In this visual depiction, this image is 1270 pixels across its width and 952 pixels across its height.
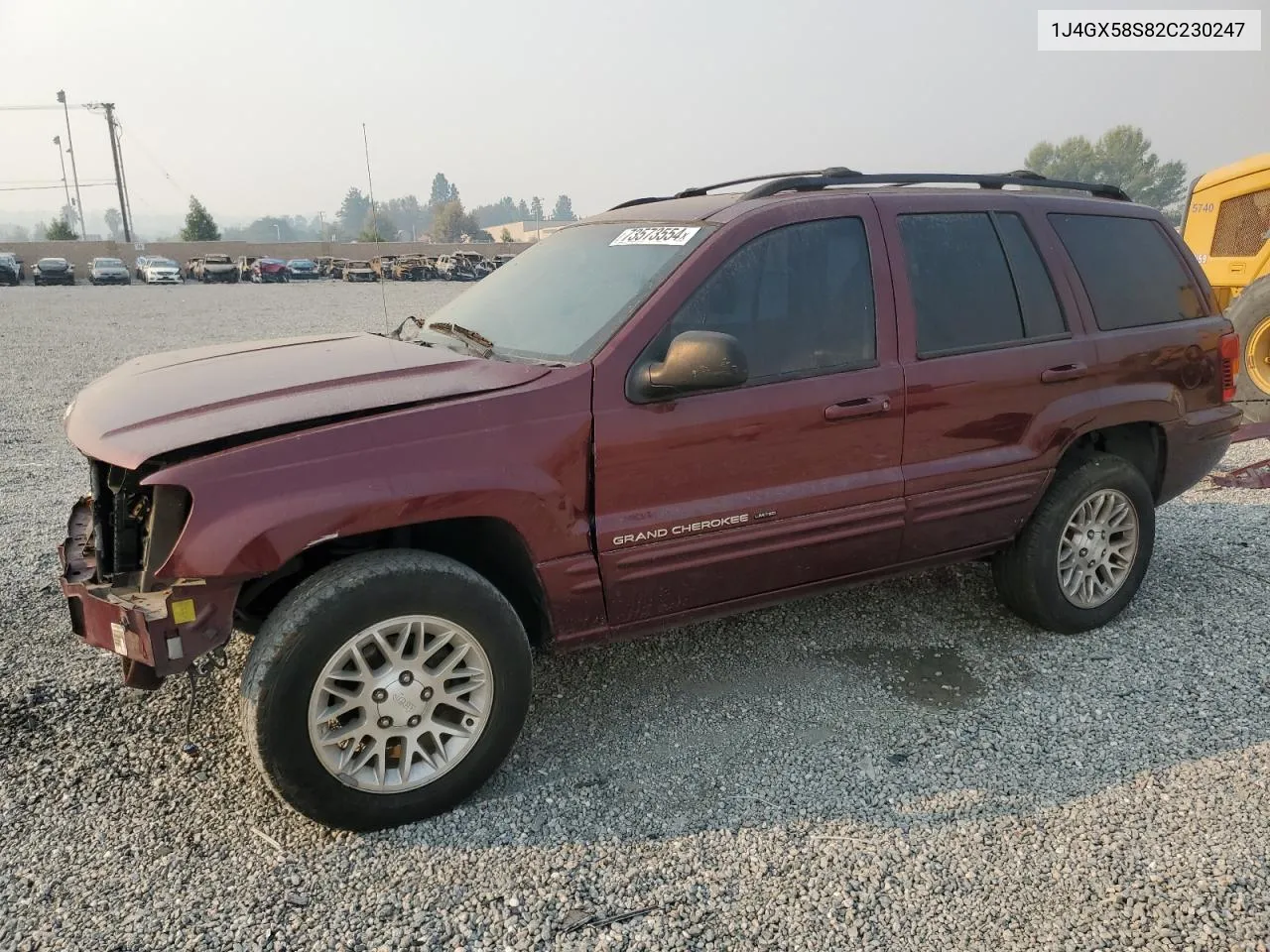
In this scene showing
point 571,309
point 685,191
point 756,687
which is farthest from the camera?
point 685,191

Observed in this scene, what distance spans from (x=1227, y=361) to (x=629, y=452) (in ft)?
10.4

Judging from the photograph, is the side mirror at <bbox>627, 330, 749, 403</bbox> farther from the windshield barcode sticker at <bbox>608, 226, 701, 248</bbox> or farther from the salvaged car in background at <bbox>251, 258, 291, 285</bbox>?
the salvaged car in background at <bbox>251, 258, 291, 285</bbox>

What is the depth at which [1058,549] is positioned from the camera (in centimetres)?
396

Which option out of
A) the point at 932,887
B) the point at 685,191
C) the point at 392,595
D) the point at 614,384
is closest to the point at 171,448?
the point at 392,595

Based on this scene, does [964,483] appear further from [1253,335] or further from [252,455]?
[1253,335]

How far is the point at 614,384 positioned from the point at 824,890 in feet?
5.31

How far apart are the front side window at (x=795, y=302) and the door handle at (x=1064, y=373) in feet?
2.87

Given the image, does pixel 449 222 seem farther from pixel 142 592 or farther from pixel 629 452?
pixel 142 592

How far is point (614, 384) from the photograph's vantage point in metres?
2.95

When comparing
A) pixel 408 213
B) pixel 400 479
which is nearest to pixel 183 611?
pixel 400 479

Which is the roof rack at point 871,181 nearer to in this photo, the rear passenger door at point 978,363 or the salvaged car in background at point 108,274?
the rear passenger door at point 978,363

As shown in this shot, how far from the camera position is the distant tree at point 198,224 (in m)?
60.8

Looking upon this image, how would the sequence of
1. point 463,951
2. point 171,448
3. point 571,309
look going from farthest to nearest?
point 571,309, point 171,448, point 463,951

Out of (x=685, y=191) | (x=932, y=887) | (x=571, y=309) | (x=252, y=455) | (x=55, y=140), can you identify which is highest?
(x=55, y=140)
